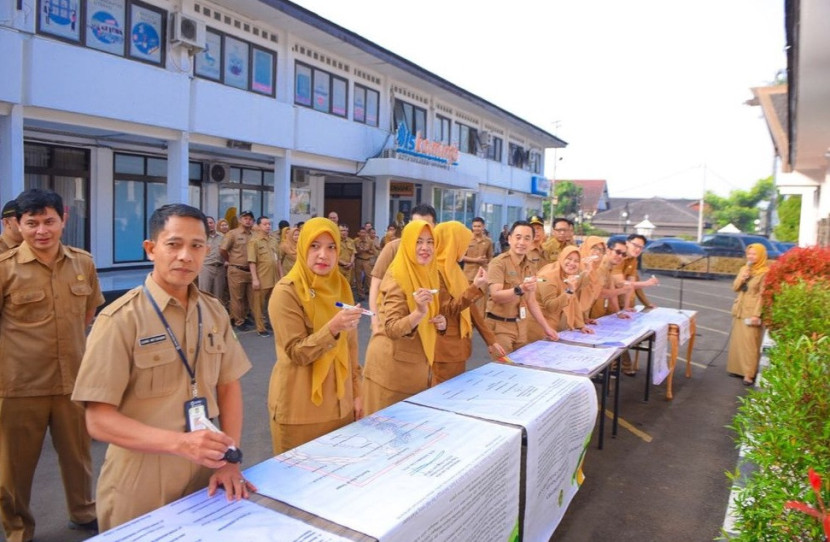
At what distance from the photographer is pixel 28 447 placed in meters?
3.08

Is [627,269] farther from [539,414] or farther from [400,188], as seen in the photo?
[400,188]

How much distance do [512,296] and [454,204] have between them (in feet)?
60.4

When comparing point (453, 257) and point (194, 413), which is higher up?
point (453, 257)

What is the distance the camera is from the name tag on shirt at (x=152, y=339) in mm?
1821

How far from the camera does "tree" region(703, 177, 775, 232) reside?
50.9 metres

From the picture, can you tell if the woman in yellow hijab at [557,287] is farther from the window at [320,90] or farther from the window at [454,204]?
the window at [454,204]

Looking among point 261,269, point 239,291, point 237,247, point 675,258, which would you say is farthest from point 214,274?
point 675,258

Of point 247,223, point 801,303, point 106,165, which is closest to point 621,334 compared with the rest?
point 801,303

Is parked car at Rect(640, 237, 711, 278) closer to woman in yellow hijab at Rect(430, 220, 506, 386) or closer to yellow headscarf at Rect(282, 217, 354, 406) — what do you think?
woman in yellow hijab at Rect(430, 220, 506, 386)

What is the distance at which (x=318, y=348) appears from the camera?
257cm

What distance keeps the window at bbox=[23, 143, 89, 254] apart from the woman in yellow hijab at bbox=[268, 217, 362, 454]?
979cm

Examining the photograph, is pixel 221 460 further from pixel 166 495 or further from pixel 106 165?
pixel 106 165

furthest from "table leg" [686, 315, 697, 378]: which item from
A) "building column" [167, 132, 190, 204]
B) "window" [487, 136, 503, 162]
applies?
"window" [487, 136, 503, 162]

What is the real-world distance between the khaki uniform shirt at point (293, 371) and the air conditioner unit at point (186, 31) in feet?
30.5
